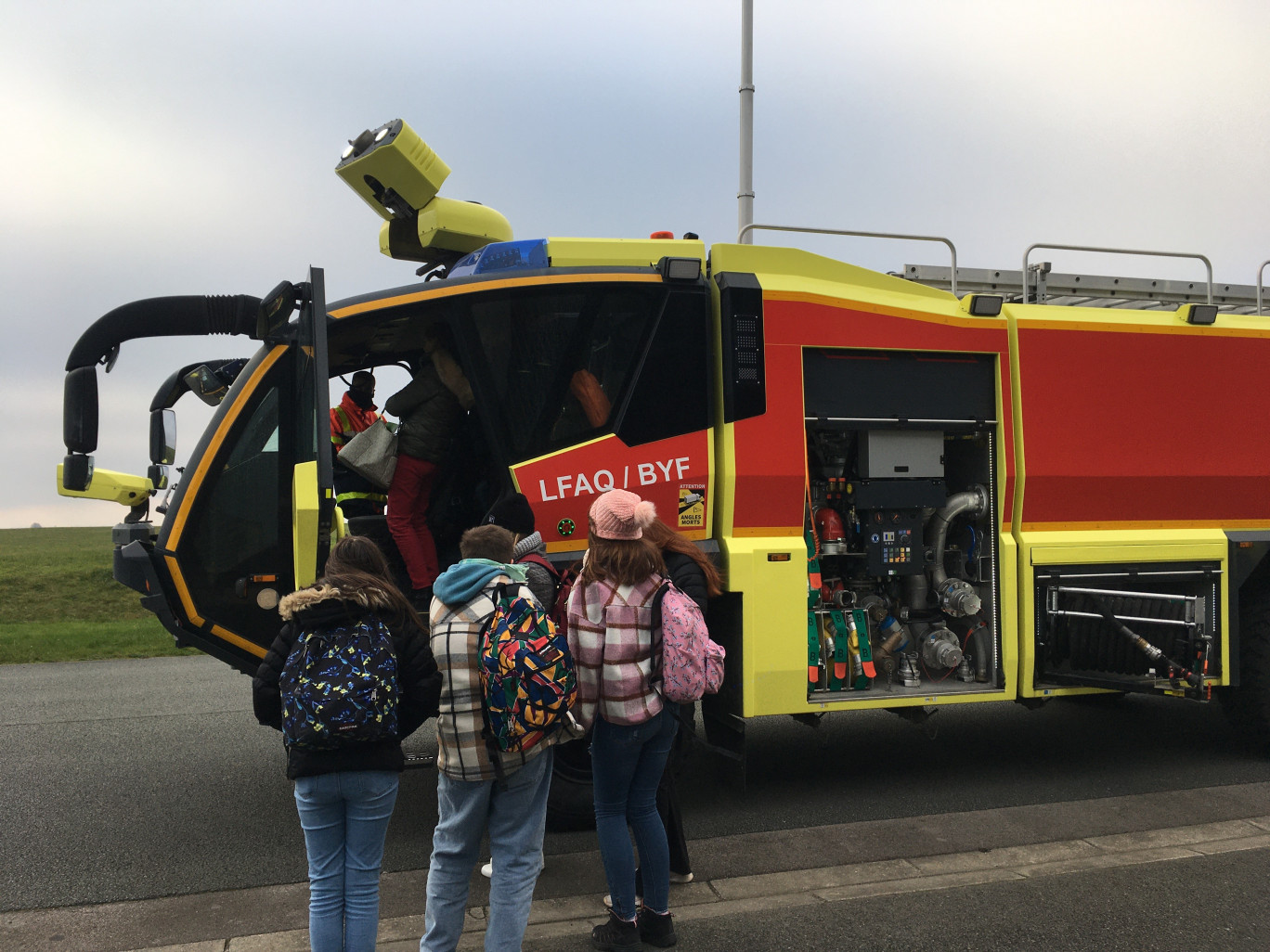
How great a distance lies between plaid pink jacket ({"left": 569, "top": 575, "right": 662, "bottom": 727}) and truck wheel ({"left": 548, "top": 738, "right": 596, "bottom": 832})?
1535 millimetres

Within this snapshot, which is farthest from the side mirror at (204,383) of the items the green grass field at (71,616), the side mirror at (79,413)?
the green grass field at (71,616)

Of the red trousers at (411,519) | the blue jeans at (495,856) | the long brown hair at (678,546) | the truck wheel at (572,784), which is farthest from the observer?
the red trousers at (411,519)

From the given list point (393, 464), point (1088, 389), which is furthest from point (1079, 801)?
point (393, 464)

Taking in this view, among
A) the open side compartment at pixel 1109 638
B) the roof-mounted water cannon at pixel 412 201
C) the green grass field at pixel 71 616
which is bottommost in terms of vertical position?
the green grass field at pixel 71 616

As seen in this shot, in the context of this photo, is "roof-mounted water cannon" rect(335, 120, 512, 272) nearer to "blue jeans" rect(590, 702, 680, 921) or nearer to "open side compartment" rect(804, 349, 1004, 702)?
"open side compartment" rect(804, 349, 1004, 702)

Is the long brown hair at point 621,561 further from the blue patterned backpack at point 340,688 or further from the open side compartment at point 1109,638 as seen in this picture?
the open side compartment at point 1109,638

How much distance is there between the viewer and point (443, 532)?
582cm

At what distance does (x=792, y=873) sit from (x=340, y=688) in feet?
8.56

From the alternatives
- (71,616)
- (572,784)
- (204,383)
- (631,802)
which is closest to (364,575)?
(631,802)

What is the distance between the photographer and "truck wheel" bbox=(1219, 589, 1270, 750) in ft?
21.2

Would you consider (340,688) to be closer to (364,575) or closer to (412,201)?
(364,575)

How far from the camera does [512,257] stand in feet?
18.0

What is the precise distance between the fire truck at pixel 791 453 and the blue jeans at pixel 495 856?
1.71m

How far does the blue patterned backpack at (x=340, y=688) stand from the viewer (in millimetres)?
3111
